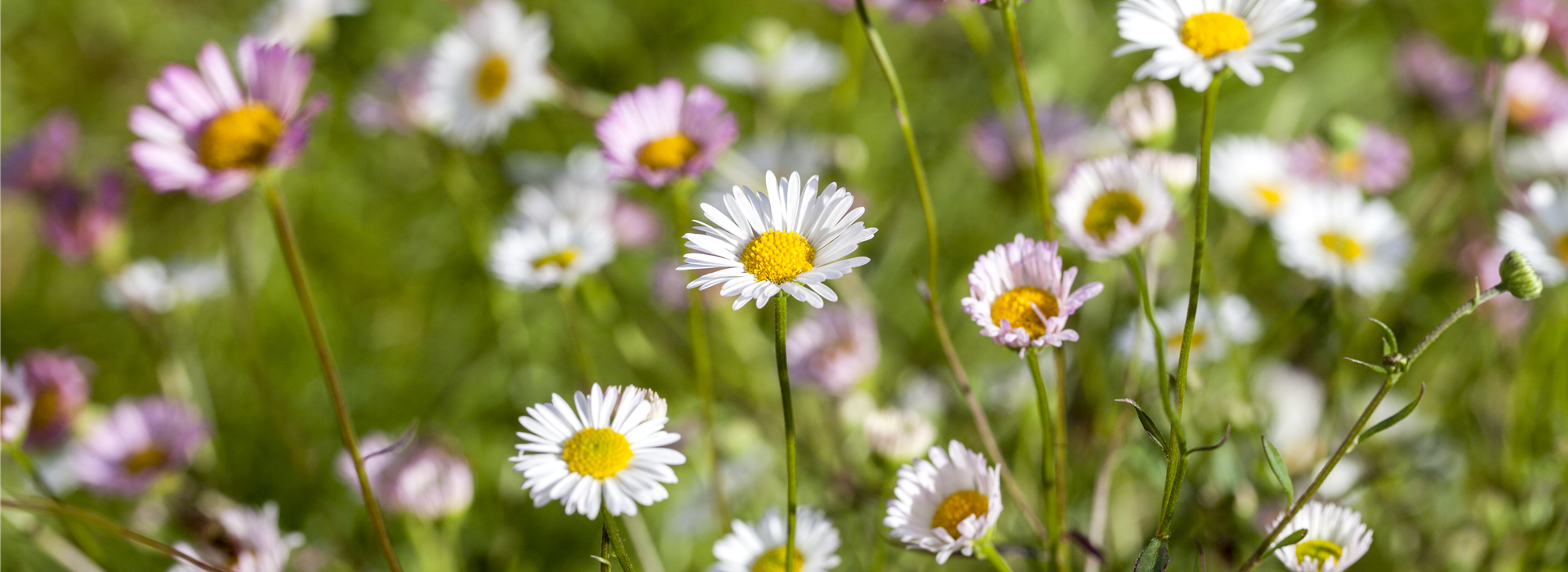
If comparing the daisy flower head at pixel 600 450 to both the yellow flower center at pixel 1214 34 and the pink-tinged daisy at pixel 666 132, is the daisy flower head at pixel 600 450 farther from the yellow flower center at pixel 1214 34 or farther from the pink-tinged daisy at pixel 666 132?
the yellow flower center at pixel 1214 34

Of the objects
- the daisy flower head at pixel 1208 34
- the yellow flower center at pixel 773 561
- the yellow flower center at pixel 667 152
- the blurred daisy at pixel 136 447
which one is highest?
the yellow flower center at pixel 667 152

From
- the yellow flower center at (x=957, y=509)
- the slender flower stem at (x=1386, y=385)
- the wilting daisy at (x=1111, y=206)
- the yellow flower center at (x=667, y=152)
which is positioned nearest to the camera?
the slender flower stem at (x=1386, y=385)

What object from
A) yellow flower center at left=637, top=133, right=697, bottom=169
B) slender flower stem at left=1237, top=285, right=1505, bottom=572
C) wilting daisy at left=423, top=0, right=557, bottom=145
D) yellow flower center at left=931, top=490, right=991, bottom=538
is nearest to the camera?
slender flower stem at left=1237, top=285, right=1505, bottom=572

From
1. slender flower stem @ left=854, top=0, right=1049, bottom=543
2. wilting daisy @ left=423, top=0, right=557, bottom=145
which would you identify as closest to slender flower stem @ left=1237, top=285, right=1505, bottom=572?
slender flower stem @ left=854, top=0, right=1049, bottom=543

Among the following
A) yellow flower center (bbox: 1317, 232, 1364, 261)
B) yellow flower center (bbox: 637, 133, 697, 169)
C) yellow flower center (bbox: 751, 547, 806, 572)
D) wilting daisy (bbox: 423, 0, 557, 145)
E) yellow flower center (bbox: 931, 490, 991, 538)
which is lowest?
yellow flower center (bbox: 751, 547, 806, 572)

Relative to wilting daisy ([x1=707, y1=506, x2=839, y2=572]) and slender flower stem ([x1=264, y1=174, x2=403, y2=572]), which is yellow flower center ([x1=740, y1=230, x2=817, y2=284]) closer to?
wilting daisy ([x1=707, y1=506, x2=839, y2=572])

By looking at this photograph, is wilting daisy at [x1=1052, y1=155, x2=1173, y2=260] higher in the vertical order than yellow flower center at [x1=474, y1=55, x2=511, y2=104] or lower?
lower

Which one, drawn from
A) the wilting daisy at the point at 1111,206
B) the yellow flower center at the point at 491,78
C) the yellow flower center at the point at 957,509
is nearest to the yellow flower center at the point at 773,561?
the yellow flower center at the point at 957,509
